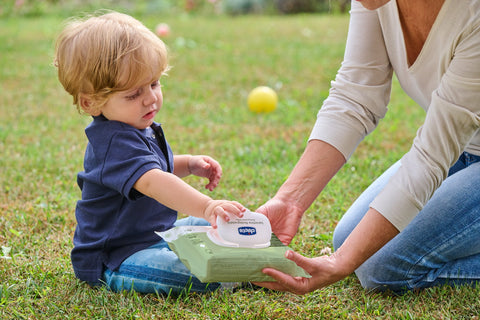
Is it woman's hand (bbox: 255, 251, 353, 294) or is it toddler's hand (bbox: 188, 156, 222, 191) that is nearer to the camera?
woman's hand (bbox: 255, 251, 353, 294)

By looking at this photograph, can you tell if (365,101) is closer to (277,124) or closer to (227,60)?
(277,124)

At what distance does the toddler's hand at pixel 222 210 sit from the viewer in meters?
1.85

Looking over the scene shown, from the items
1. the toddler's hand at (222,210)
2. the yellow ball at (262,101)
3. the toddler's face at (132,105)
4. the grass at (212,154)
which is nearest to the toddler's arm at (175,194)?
the toddler's hand at (222,210)

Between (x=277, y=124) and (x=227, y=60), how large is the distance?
99.7 inches

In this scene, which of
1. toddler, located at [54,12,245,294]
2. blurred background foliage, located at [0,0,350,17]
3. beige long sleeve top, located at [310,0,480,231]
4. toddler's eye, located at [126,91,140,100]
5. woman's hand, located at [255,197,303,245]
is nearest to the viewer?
beige long sleeve top, located at [310,0,480,231]

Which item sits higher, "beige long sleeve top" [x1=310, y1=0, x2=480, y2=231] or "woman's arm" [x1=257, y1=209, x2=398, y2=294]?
"beige long sleeve top" [x1=310, y1=0, x2=480, y2=231]

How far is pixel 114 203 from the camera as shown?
6.97 feet

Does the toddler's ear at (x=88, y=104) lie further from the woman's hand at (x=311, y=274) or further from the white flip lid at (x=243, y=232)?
the woman's hand at (x=311, y=274)

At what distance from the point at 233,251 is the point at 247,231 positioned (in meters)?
0.10

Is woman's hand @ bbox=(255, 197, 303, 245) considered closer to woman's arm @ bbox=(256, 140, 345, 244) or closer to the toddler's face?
woman's arm @ bbox=(256, 140, 345, 244)

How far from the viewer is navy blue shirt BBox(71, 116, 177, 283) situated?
2.00 m

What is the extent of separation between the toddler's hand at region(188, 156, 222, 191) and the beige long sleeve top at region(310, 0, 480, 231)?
1.37ft

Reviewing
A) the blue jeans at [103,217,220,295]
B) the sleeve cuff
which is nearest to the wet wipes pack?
the blue jeans at [103,217,220,295]

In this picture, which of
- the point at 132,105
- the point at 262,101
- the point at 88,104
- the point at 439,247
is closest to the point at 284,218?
the point at 439,247
